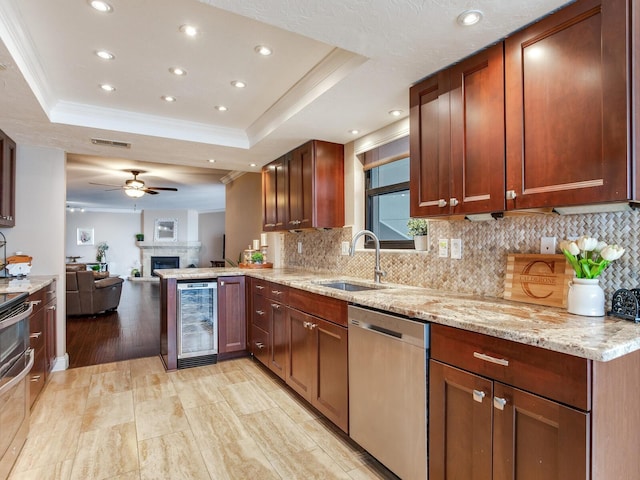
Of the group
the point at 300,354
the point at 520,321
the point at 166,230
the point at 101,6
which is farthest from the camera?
the point at 166,230

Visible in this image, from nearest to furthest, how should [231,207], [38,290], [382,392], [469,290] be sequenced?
1. [382,392]
2. [469,290]
3. [38,290]
4. [231,207]

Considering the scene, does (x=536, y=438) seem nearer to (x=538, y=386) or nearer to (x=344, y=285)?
(x=538, y=386)

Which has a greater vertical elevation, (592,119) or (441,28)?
(441,28)

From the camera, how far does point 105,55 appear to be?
2.23 meters

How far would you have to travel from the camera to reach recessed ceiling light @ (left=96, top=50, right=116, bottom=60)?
7.20 ft

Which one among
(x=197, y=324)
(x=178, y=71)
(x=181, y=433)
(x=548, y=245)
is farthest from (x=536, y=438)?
(x=197, y=324)

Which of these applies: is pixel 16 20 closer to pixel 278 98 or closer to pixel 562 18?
pixel 278 98

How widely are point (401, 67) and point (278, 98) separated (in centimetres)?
121

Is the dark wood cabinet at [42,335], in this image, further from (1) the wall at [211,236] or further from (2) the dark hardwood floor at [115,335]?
(1) the wall at [211,236]

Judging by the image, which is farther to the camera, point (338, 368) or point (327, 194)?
point (327, 194)

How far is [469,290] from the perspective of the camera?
2.18m

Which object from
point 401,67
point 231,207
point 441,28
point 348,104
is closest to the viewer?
point 441,28

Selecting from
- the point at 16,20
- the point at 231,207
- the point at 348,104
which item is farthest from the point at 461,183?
the point at 231,207

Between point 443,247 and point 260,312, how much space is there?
6.15ft
